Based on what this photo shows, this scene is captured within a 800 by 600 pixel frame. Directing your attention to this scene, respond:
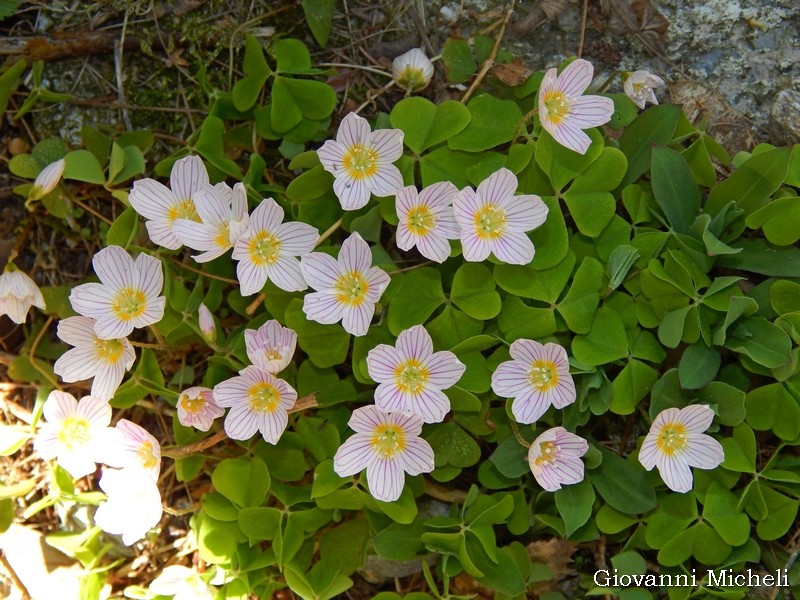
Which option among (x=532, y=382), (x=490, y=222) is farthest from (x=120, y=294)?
(x=532, y=382)

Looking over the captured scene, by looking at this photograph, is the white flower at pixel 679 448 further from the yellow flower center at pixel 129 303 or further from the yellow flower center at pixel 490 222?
the yellow flower center at pixel 129 303

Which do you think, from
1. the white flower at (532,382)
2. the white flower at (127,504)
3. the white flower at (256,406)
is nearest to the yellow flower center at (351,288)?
the white flower at (256,406)

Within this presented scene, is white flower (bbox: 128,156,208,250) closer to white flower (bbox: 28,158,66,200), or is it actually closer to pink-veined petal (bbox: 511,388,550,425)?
white flower (bbox: 28,158,66,200)

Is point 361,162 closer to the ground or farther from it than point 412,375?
farther from it

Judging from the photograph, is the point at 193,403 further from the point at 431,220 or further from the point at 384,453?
the point at 431,220

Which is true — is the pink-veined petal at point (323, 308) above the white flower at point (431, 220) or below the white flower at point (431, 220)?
below

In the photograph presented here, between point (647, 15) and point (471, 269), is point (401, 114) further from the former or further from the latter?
point (647, 15)
